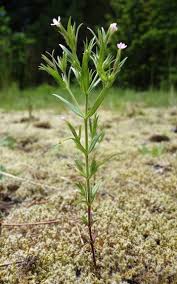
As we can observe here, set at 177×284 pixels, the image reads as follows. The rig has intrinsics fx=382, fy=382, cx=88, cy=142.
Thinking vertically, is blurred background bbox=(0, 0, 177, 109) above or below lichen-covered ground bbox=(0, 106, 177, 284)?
above

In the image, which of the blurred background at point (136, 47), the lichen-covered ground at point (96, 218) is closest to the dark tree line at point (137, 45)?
the blurred background at point (136, 47)

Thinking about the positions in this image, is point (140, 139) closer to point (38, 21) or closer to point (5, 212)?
point (5, 212)

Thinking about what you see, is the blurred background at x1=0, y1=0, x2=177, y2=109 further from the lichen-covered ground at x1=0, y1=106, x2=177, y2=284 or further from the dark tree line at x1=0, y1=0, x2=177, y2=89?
the lichen-covered ground at x1=0, y1=106, x2=177, y2=284

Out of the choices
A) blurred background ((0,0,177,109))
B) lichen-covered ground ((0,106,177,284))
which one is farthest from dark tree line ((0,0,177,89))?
lichen-covered ground ((0,106,177,284))

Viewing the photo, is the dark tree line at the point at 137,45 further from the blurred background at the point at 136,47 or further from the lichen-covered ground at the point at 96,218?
the lichen-covered ground at the point at 96,218

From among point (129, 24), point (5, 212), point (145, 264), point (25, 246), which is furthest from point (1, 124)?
point (129, 24)

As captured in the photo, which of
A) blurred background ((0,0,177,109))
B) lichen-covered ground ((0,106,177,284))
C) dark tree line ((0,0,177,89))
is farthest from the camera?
dark tree line ((0,0,177,89))

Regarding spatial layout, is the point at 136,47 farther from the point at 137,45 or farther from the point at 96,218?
the point at 96,218

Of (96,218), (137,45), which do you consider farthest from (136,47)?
(96,218)

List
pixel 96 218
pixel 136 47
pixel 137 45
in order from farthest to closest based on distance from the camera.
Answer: pixel 137 45 → pixel 136 47 → pixel 96 218
